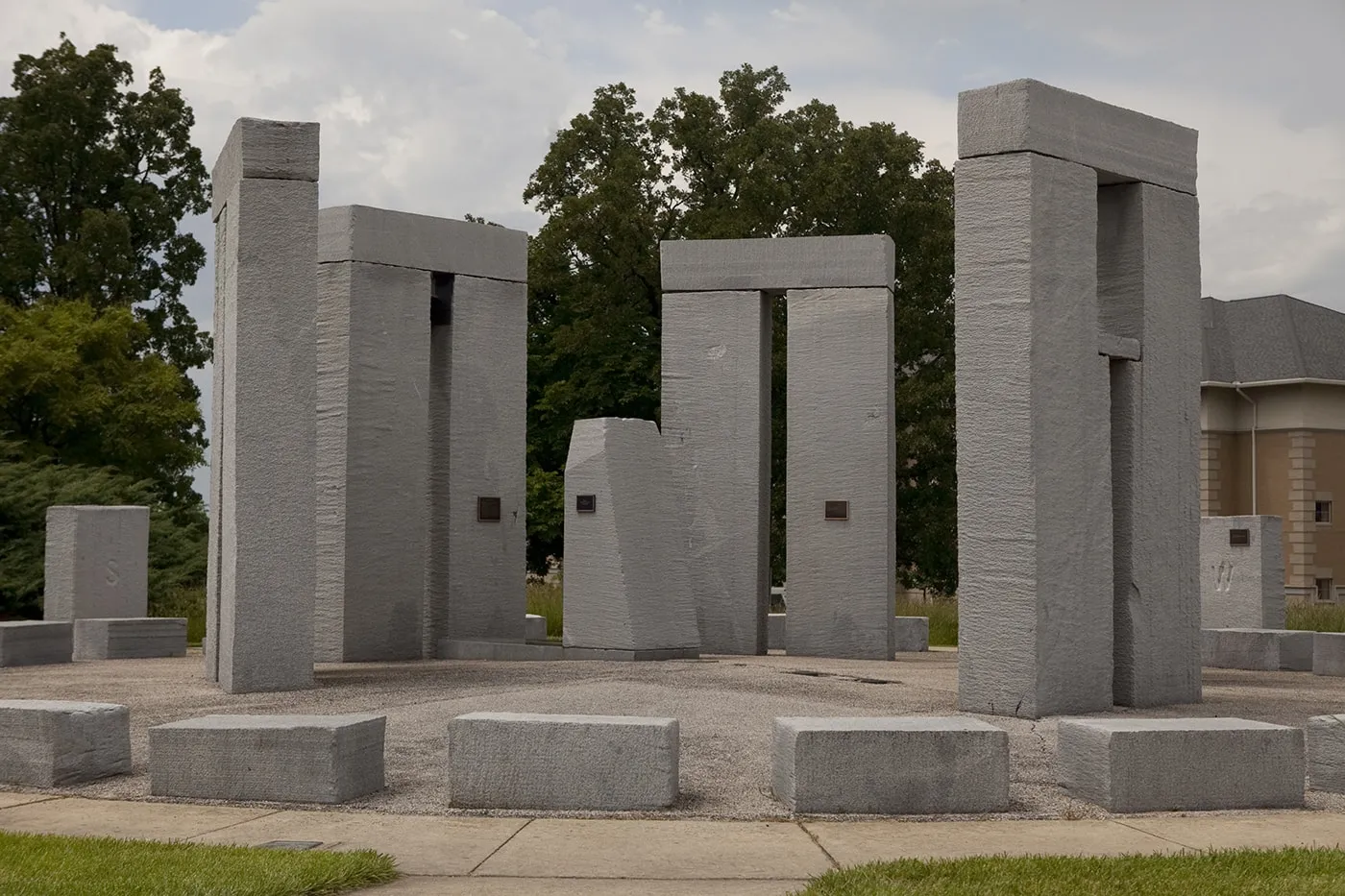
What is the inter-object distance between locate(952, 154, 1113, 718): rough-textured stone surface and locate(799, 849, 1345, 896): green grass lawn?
4059 mm

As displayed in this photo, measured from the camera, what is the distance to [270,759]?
7.39 metres

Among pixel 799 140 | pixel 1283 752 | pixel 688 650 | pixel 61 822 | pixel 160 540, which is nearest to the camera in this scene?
pixel 61 822

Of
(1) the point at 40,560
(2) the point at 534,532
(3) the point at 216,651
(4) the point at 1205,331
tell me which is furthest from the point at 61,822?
(4) the point at 1205,331

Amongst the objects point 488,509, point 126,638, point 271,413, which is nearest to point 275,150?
point 271,413

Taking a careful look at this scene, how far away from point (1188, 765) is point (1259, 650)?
29.7ft

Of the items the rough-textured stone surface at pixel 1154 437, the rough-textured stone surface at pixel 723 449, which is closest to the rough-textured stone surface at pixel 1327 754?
the rough-textured stone surface at pixel 1154 437

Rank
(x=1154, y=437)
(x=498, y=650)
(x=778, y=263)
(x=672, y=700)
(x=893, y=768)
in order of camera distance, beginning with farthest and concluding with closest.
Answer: (x=778, y=263) → (x=498, y=650) → (x=1154, y=437) → (x=672, y=700) → (x=893, y=768)

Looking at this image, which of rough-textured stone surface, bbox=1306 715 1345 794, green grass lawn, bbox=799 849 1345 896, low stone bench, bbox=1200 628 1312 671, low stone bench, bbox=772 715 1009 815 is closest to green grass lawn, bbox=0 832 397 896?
green grass lawn, bbox=799 849 1345 896

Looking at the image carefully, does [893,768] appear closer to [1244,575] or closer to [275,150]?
[275,150]

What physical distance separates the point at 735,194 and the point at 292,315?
20.4m

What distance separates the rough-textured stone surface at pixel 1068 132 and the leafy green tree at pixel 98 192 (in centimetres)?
2476

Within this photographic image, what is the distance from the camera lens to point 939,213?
28922mm

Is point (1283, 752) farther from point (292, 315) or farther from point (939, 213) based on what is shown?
point (939, 213)

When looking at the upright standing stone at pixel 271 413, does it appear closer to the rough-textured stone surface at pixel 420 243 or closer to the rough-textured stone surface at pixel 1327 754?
the rough-textured stone surface at pixel 420 243
